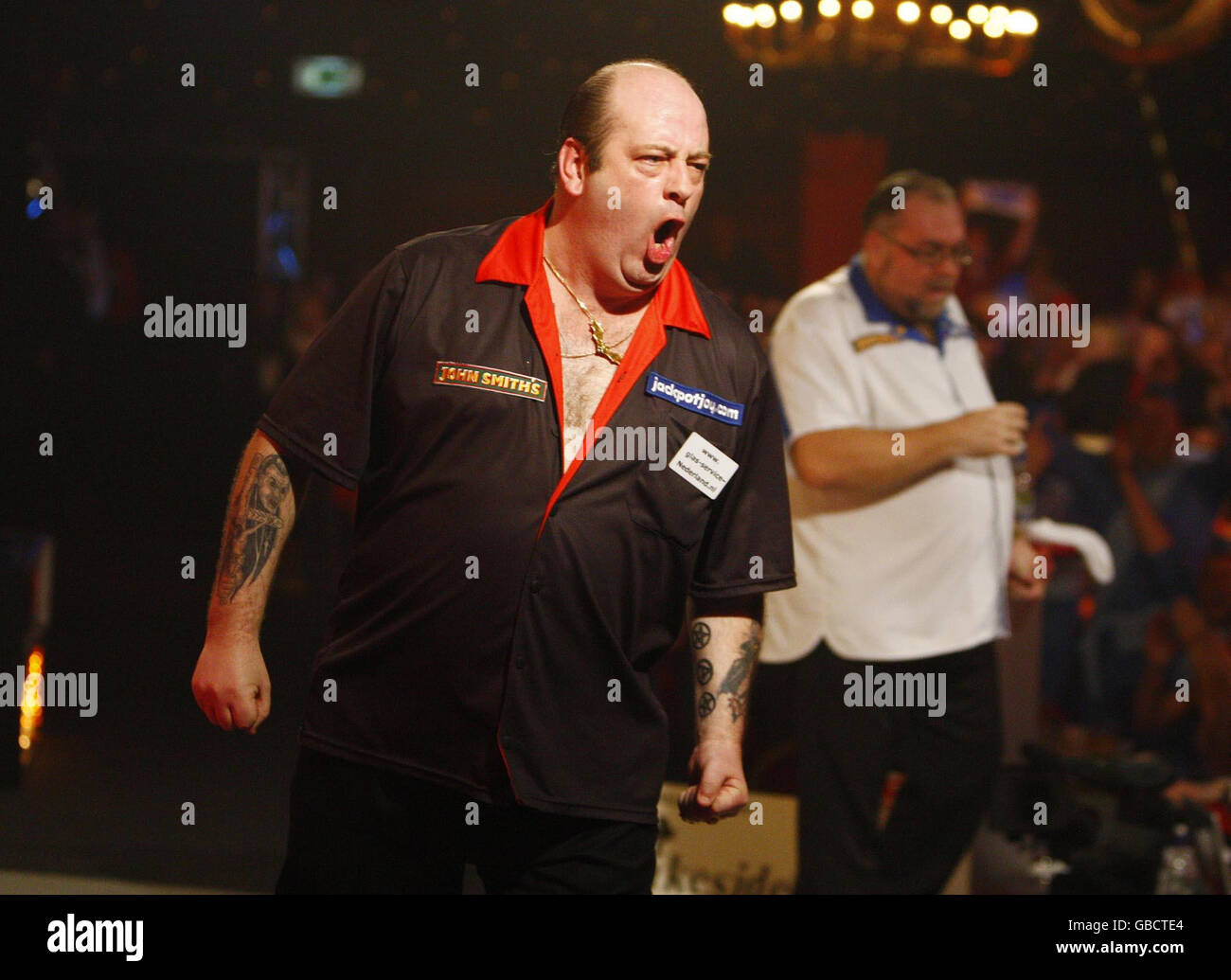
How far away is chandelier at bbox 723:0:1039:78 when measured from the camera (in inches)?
162

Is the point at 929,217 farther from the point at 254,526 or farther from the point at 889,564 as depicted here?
the point at 254,526

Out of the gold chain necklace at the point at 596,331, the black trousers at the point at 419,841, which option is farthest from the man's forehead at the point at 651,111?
the black trousers at the point at 419,841

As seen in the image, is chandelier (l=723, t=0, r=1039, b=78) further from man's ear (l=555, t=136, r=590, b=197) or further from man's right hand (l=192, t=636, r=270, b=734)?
man's right hand (l=192, t=636, r=270, b=734)

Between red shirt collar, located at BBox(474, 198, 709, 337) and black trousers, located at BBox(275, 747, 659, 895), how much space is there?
94 centimetres

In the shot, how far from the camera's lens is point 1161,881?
3924 mm

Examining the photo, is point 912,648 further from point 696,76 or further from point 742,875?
point 696,76

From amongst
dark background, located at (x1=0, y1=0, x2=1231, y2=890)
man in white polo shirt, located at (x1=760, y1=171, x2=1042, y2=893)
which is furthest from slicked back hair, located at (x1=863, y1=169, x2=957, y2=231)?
dark background, located at (x1=0, y1=0, x2=1231, y2=890)

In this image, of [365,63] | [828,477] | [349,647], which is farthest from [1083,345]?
[349,647]

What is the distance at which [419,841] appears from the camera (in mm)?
2482

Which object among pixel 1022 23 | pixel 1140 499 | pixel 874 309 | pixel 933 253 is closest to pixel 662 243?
pixel 874 309

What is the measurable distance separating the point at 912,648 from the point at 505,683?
171 cm

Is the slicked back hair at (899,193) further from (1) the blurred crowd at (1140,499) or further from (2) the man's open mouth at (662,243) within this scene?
(2) the man's open mouth at (662,243)
